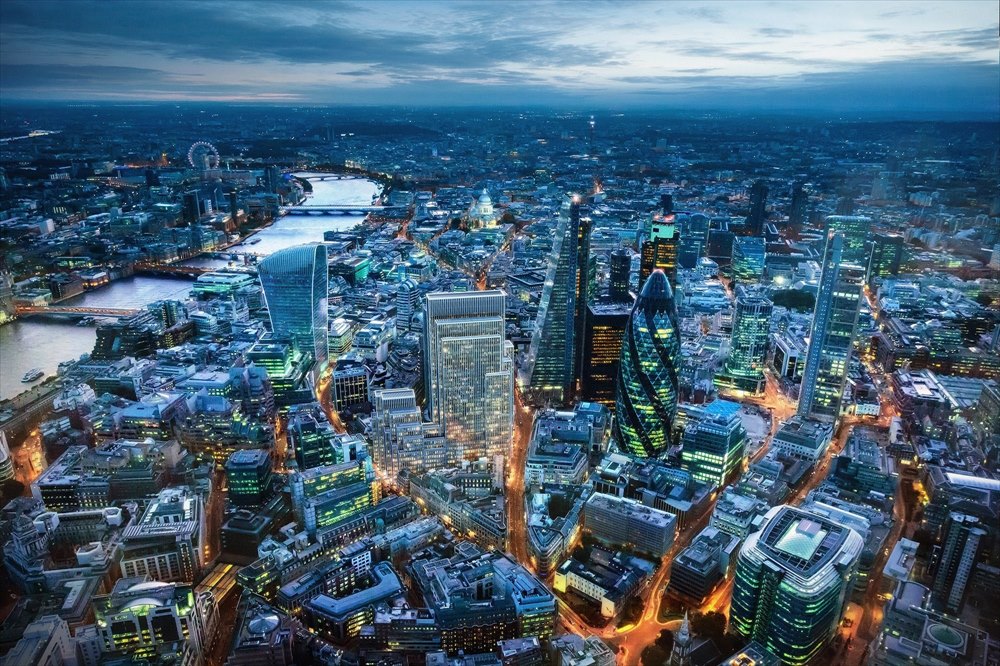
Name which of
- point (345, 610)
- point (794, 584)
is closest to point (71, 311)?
point (345, 610)

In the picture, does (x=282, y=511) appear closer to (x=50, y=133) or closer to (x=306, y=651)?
(x=306, y=651)

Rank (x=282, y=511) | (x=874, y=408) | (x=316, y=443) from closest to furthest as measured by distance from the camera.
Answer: (x=282, y=511) → (x=316, y=443) → (x=874, y=408)

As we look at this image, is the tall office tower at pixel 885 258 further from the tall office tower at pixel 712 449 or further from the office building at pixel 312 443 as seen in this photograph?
the office building at pixel 312 443

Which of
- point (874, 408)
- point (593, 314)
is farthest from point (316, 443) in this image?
point (874, 408)

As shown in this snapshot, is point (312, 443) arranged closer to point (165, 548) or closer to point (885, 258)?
point (165, 548)

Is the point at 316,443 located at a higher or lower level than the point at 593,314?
lower

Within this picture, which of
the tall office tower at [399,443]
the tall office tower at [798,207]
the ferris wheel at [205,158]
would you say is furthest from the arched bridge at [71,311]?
the tall office tower at [798,207]

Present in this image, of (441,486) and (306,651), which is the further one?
(441,486)
